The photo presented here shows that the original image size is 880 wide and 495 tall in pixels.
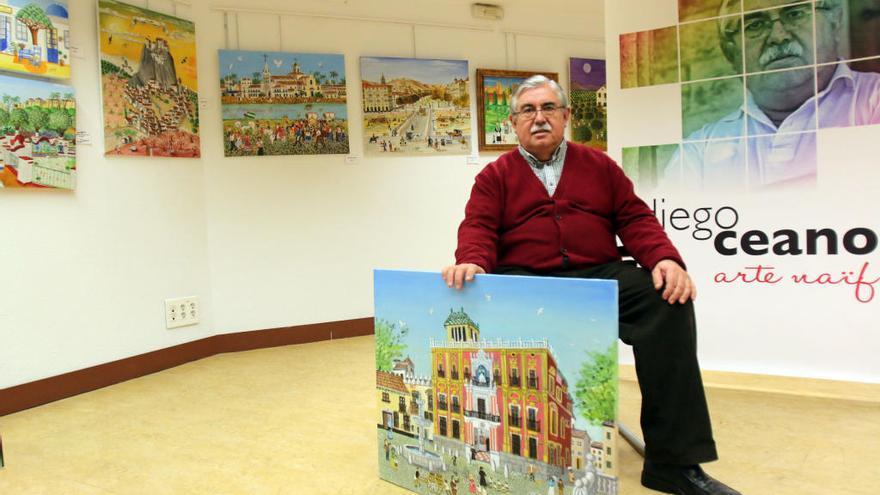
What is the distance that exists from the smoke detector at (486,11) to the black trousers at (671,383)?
3.52 metres

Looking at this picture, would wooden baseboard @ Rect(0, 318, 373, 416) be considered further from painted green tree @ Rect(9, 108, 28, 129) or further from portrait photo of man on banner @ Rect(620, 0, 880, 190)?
portrait photo of man on banner @ Rect(620, 0, 880, 190)

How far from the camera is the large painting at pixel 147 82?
3.43m

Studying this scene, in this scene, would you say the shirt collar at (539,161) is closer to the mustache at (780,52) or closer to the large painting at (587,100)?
the mustache at (780,52)

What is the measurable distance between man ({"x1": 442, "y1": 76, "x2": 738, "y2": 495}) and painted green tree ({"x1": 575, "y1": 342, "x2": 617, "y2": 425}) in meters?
0.29

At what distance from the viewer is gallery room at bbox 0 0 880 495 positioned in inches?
69.7

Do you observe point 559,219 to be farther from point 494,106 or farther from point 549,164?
point 494,106

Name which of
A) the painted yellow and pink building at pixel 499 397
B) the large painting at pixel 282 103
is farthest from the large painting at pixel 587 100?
the painted yellow and pink building at pixel 499 397

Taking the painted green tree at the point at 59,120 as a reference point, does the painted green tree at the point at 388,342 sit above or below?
below

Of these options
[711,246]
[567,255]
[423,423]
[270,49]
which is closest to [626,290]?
[567,255]

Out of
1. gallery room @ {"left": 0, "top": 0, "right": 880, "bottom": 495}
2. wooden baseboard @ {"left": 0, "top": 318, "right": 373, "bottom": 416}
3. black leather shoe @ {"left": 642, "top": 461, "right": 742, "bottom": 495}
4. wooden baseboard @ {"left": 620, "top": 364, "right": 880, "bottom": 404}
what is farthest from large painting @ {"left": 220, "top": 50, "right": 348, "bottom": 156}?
black leather shoe @ {"left": 642, "top": 461, "right": 742, "bottom": 495}

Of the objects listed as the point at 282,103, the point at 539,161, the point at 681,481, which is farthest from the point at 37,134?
the point at 681,481

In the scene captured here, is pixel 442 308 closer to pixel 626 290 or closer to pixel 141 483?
pixel 626 290

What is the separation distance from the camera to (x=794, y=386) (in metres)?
2.76

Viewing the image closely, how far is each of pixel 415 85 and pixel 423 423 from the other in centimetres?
324
